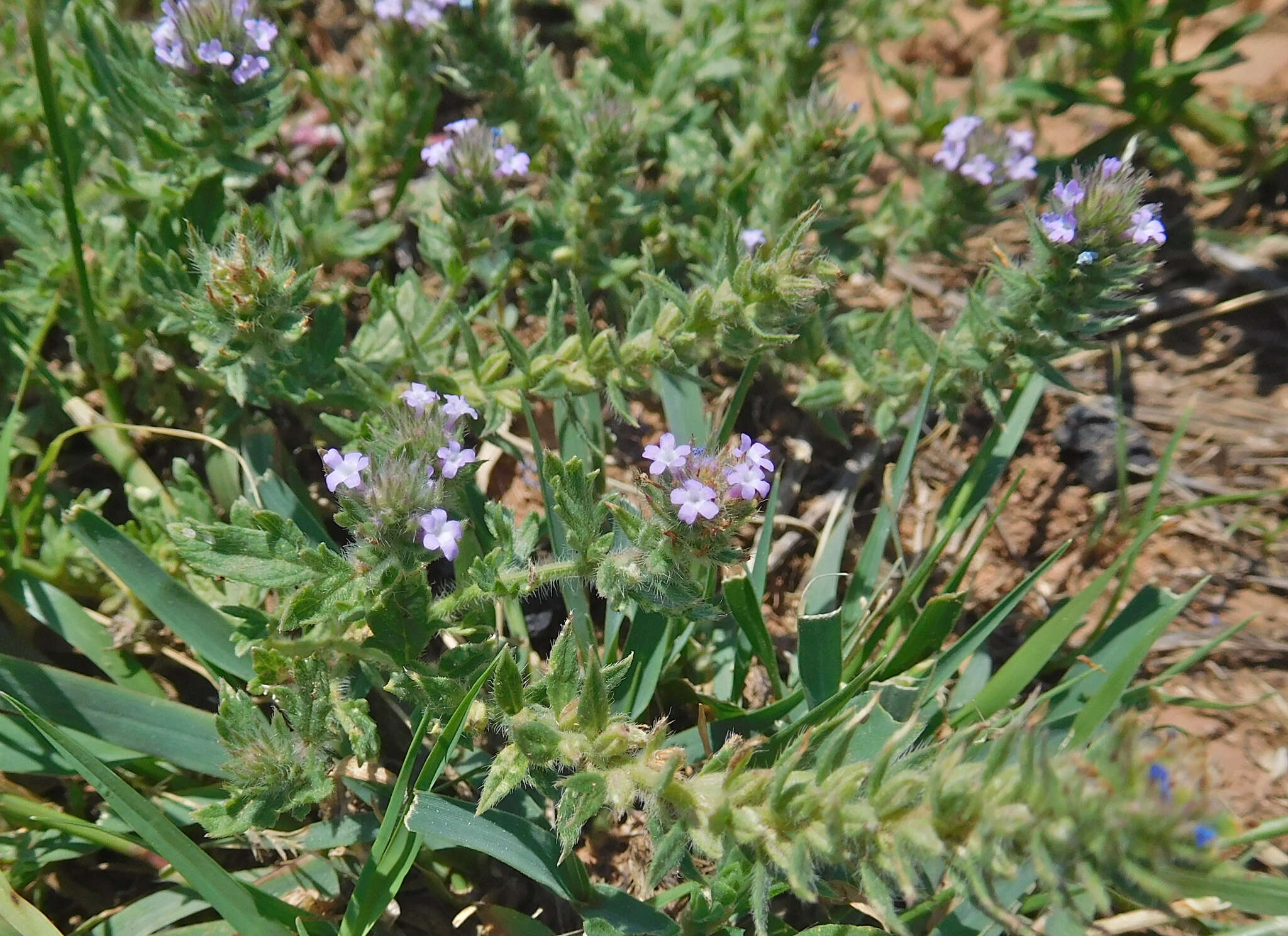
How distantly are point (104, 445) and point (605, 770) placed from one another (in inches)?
107

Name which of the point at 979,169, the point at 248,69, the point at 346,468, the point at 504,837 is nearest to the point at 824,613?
the point at 504,837

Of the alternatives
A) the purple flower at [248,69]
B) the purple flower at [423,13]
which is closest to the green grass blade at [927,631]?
the purple flower at [248,69]

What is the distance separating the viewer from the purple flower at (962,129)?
4738mm

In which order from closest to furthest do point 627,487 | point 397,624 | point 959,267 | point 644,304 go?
point 397,624 < point 644,304 < point 627,487 < point 959,267

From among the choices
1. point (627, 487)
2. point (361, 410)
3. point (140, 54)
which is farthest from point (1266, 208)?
point (140, 54)

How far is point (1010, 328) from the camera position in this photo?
13.3ft

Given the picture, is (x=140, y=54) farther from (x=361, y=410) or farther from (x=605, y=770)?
(x=605, y=770)

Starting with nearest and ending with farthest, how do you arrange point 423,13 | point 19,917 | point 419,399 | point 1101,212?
point 19,917, point 419,399, point 1101,212, point 423,13

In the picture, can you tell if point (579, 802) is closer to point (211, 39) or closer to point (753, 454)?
point (753, 454)

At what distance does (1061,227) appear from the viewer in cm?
367

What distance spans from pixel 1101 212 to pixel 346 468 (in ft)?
9.11

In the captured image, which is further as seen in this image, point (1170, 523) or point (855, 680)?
point (1170, 523)

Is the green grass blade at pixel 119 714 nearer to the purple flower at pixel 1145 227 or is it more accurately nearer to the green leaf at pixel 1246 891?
the green leaf at pixel 1246 891

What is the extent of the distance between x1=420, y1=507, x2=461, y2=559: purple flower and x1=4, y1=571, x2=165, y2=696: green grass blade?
62.8 inches
